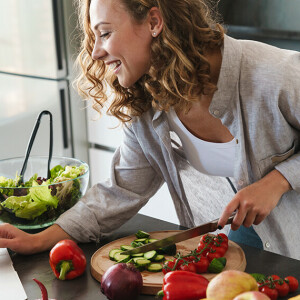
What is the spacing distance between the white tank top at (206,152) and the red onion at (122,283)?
22.1 inches

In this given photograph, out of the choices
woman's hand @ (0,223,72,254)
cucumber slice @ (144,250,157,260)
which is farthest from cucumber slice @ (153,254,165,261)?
woman's hand @ (0,223,72,254)

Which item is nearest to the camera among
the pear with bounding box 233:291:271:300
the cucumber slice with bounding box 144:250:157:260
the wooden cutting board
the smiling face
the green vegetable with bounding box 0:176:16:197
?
the pear with bounding box 233:291:271:300

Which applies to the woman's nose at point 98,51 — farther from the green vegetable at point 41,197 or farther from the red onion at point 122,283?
the red onion at point 122,283

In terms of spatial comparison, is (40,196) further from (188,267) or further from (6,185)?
(188,267)

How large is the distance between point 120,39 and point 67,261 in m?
0.58

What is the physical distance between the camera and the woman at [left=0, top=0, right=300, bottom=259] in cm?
143

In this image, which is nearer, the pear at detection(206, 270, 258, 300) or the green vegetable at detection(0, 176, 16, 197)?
the pear at detection(206, 270, 258, 300)

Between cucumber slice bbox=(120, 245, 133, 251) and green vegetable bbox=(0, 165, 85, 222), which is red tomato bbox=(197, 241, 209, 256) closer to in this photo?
cucumber slice bbox=(120, 245, 133, 251)

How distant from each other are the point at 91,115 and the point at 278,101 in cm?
206

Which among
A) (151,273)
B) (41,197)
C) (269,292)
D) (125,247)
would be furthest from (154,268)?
(41,197)

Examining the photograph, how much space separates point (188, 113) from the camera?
5.39ft

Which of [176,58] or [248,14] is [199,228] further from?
[248,14]

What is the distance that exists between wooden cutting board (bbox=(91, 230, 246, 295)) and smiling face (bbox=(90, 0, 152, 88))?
0.42 meters

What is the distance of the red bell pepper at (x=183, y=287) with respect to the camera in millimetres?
1063
